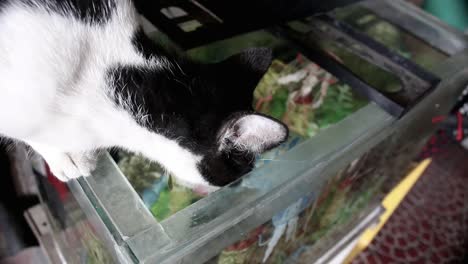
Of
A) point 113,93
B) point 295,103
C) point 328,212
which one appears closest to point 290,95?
point 295,103

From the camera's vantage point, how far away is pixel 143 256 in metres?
0.42

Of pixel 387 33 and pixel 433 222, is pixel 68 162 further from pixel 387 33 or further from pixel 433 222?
pixel 433 222

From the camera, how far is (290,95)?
0.80 meters

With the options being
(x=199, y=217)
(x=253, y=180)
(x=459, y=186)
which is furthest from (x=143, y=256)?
(x=459, y=186)

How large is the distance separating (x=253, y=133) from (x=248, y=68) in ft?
0.37

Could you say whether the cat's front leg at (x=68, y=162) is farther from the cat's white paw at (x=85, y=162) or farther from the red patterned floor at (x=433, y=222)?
the red patterned floor at (x=433, y=222)

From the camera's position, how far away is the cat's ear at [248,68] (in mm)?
536

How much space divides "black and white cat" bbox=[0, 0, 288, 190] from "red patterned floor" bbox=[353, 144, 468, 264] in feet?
2.57

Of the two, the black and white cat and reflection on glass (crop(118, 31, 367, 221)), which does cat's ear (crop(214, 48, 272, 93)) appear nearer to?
the black and white cat

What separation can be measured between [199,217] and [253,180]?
0.33 feet

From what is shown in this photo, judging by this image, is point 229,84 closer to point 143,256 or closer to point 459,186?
point 143,256

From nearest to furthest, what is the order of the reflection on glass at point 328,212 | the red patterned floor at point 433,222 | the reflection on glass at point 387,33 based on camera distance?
the reflection on glass at point 328,212
the reflection on glass at point 387,33
the red patterned floor at point 433,222

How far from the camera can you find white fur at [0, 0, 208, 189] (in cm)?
49

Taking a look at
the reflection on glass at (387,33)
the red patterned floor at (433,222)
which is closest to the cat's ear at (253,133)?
the reflection on glass at (387,33)
